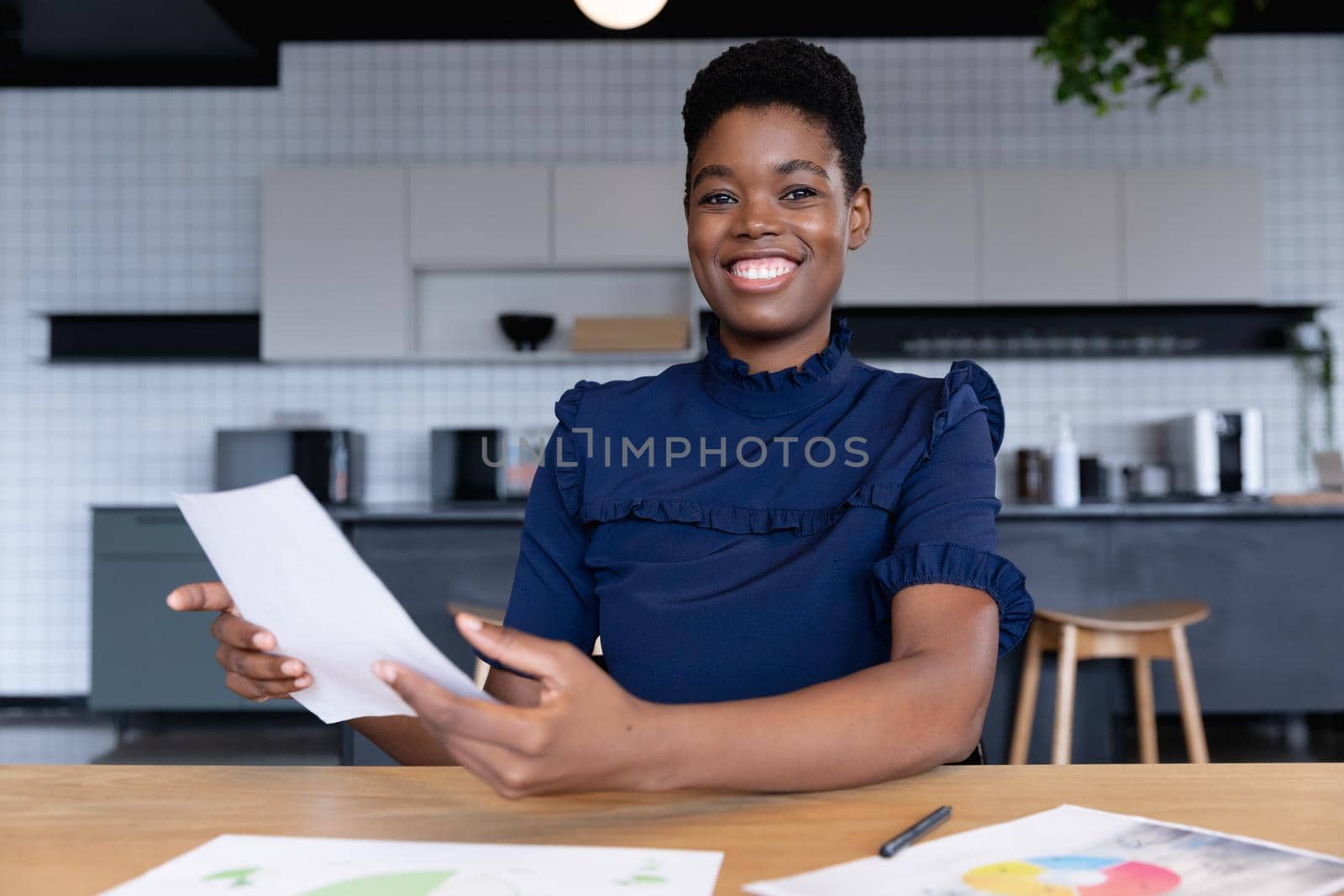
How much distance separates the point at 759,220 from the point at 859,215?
0.52 feet

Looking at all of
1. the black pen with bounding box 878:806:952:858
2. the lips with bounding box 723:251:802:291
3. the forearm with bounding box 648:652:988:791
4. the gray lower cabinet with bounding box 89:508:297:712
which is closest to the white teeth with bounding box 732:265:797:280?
the lips with bounding box 723:251:802:291

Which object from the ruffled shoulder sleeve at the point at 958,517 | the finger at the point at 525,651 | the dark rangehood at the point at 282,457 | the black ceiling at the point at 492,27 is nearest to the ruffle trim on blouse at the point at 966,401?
the ruffled shoulder sleeve at the point at 958,517

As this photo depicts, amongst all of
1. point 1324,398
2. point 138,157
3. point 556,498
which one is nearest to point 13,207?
point 138,157

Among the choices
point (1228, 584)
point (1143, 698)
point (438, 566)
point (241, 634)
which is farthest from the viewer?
point (1228, 584)

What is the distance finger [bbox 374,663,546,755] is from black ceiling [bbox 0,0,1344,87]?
464 cm

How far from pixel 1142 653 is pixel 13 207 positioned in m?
4.87

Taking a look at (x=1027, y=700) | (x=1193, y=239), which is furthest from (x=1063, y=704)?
(x=1193, y=239)

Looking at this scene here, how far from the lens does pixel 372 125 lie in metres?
4.84

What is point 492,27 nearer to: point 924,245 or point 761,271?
point 924,245

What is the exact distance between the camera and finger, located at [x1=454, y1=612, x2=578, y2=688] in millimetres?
573

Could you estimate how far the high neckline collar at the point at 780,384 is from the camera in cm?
114

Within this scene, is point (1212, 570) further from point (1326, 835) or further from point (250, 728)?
point (250, 728)

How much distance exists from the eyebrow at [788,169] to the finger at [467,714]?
2.17 feet

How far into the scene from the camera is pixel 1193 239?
452 centimetres
